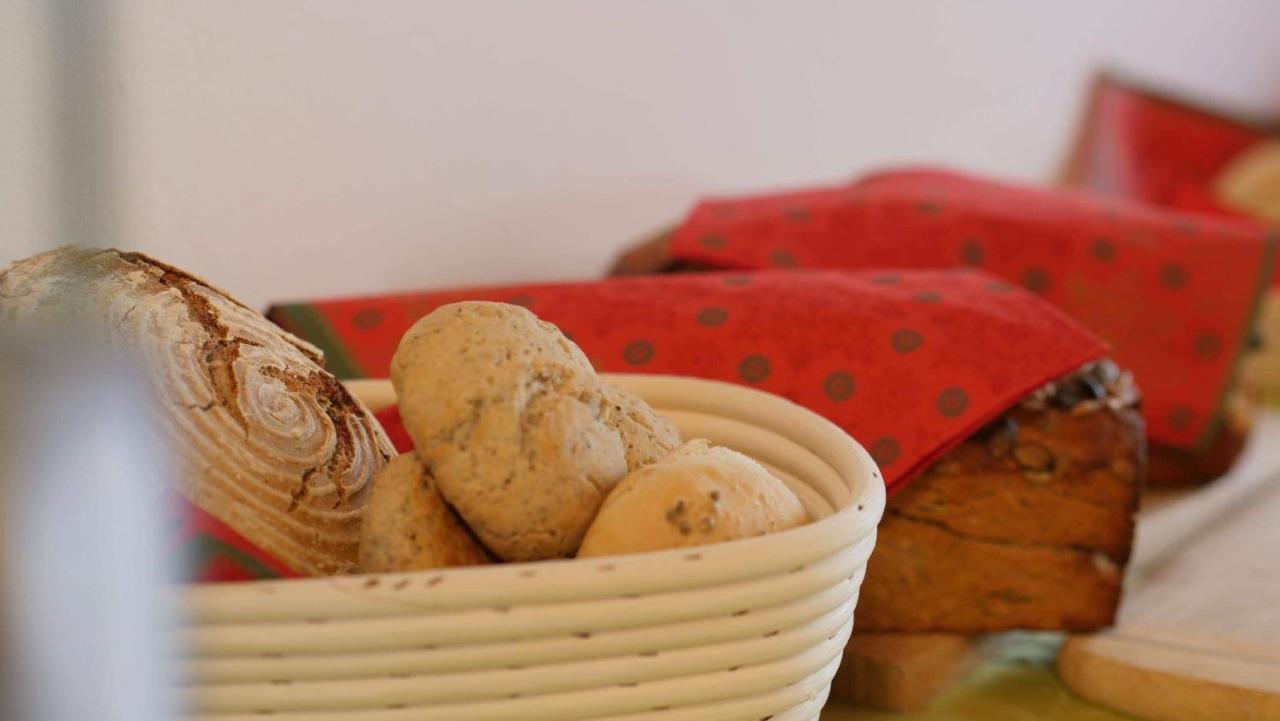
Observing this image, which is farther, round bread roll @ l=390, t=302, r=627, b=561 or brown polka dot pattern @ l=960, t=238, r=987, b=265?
brown polka dot pattern @ l=960, t=238, r=987, b=265

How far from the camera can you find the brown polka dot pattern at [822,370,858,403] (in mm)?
935

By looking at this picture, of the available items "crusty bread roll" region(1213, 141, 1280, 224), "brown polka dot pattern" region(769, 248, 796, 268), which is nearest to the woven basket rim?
"brown polka dot pattern" region(769, 248, 796, 268)

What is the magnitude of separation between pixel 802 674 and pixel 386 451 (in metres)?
0.28

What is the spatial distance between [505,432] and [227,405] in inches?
5.8

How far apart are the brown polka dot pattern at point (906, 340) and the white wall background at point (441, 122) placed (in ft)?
1.63

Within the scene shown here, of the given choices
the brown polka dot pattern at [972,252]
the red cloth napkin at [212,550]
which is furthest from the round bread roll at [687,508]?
the brown polka dot pattern at [972,252]

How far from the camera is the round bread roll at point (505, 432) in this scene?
57 centimetres

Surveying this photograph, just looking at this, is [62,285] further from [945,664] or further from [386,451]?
[945,664]

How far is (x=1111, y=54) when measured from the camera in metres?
2.60

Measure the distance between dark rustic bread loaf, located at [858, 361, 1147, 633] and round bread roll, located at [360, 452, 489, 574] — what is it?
1.44 ft

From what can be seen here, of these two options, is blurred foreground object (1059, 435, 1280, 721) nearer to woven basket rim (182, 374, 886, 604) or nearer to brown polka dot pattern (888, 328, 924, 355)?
brown polka dot pattern (888, 328, 924, 355)

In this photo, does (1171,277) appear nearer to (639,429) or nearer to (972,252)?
(972,252)

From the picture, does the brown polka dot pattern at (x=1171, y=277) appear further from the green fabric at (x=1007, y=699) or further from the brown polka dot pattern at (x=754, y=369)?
the brown polka dot pattern at (x=754, y=369)

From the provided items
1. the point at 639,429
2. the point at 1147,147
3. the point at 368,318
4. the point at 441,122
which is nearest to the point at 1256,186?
the point at 1147,147
